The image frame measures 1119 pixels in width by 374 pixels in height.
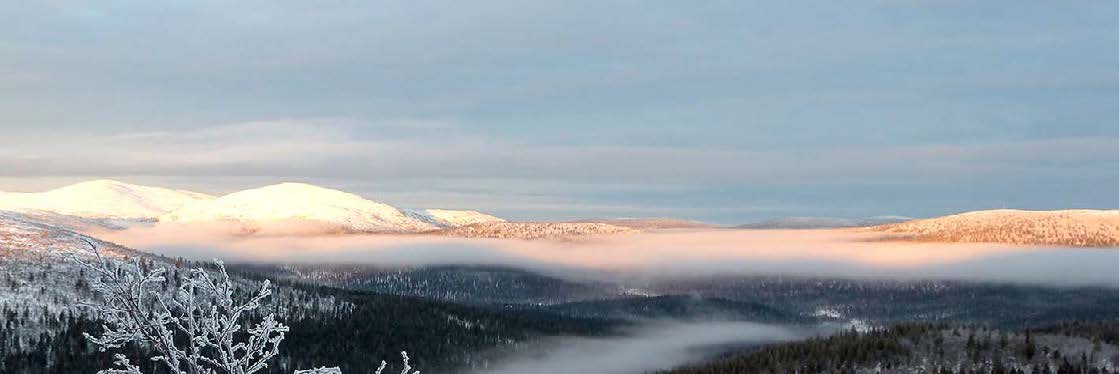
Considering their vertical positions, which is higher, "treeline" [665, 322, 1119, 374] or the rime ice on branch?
the rime ice on branch

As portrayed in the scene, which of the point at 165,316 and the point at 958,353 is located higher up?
the point at 165,316

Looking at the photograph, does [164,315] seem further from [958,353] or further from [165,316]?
[958,353]

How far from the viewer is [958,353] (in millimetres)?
168250

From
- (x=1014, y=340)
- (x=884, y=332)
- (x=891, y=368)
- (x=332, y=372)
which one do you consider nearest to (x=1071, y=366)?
(x=1014, y=340)

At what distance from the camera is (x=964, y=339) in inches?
6865

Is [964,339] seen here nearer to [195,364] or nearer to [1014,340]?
[1014,340]

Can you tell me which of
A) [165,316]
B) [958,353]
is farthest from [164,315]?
[958,353]

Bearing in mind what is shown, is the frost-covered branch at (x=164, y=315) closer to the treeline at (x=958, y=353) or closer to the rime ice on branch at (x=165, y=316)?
the rime ice on branch at (x=165, y=316)

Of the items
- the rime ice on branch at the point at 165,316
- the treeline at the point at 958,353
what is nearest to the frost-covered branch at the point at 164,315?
the rime ice on branch at the point at 165,316

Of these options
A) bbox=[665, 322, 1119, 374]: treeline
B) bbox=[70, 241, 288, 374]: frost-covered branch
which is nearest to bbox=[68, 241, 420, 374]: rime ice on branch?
bbox=[70, 241, 288, 374]: frost-covered branch

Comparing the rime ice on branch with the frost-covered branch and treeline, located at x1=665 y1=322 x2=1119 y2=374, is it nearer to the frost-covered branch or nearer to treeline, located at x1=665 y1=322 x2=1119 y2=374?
the frost-covered branch

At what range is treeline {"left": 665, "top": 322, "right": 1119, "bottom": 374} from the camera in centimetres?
15825

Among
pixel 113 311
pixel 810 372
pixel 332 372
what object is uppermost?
pixel 113 311

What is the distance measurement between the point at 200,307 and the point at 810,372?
561 ft
